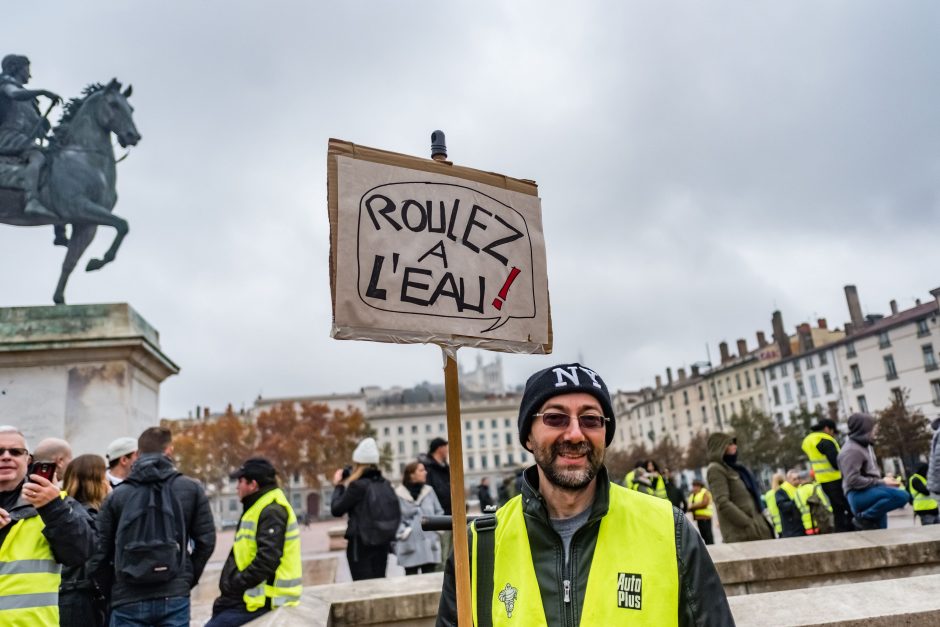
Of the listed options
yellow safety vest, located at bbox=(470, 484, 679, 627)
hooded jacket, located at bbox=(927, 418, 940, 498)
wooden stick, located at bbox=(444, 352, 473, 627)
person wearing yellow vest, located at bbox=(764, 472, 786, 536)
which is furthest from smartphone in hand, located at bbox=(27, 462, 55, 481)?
person wearing yellow vest, located at bbox=(764, 472, 786, 536)

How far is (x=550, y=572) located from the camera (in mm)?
2021

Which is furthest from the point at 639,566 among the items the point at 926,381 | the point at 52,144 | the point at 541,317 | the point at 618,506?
the point at 926,381

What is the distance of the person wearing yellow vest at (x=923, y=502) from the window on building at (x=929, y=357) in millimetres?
55438

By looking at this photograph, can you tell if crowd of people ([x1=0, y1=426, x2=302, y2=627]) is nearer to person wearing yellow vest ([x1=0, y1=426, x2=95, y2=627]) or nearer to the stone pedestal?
person wearing yellow vest ([x1=0, y1=426, x2=95, y2=627])

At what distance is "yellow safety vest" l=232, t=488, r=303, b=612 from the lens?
436cm

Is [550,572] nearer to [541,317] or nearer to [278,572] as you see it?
[541,317]

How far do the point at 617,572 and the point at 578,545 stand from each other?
0.14 meters

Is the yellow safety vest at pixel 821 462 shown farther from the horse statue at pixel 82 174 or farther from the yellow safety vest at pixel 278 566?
the horse statue at pixel 82 174

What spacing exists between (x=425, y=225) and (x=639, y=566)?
4.37 feet

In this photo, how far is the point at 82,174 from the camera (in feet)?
27.7

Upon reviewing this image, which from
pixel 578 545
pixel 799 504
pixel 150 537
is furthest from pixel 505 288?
pixel 799 504

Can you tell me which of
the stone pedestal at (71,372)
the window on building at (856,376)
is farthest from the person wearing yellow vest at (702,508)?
the window on building at (856,376)

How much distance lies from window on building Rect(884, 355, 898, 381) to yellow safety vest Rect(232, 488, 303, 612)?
2563 inches

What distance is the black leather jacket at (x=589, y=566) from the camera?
189cm
